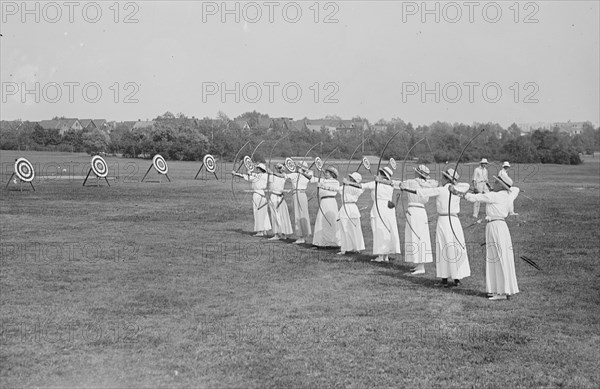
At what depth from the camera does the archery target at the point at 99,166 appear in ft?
120

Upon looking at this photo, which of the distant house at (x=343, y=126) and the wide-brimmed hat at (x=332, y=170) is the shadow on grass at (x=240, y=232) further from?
the distant house at (x=343, y=126)

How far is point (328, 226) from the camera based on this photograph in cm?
1645

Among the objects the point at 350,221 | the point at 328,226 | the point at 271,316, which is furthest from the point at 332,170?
the point at 271,316

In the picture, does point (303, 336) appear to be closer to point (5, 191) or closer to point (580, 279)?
point (580, 279)

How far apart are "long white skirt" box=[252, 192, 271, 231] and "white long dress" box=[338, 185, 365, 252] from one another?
382cm

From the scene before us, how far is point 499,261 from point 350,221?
5.12 meters

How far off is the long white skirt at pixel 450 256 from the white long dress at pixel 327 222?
178 inches

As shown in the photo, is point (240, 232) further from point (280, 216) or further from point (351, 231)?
point (351, 231)

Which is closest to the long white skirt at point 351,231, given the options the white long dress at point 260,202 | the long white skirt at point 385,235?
the long white skirt at point 385,235

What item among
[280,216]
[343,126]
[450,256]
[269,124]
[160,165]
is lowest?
[450,256]

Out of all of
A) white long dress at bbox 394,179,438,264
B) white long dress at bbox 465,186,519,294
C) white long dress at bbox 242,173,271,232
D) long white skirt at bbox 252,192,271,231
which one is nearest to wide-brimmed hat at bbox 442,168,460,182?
white long dress at bbox 465,186,519,294

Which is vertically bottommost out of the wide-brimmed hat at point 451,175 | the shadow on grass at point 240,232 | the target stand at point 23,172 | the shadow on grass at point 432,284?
the shadow on grass at point 432,284

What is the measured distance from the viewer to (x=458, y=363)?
7.84 m

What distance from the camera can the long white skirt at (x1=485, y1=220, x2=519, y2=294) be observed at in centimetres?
1077
